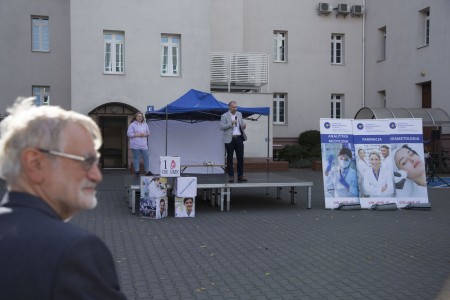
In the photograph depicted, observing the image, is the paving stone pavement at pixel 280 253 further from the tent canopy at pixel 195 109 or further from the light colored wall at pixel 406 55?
the light colored wall at pixel 406 55

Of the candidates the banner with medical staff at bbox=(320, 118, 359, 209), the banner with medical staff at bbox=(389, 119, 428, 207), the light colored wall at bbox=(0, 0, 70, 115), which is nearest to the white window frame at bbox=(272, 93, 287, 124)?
the light colored wall at bbox=(0, 0, 70, 115)

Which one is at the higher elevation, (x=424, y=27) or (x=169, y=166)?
(x=424, y=27)

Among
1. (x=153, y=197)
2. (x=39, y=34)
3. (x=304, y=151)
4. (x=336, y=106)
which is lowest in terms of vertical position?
(x=153, y=197)

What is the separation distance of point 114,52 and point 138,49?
3.43 feet

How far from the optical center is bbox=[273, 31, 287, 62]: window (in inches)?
1100

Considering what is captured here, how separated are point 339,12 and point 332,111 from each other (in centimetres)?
561

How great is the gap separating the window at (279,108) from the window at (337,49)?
3890 millimetres

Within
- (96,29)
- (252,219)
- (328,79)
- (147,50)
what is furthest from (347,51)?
(252,219)

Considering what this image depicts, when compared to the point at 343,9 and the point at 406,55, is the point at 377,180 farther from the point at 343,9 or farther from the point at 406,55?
the point at 343,9

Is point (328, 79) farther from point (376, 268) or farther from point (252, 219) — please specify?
point (376, 268)

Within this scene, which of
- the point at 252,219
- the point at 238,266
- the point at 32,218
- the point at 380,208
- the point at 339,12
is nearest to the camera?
the point at 32,218

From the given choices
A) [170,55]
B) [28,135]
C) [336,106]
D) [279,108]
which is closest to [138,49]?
[170,55]

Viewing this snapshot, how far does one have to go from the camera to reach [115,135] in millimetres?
23219

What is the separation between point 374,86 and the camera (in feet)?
93.4
